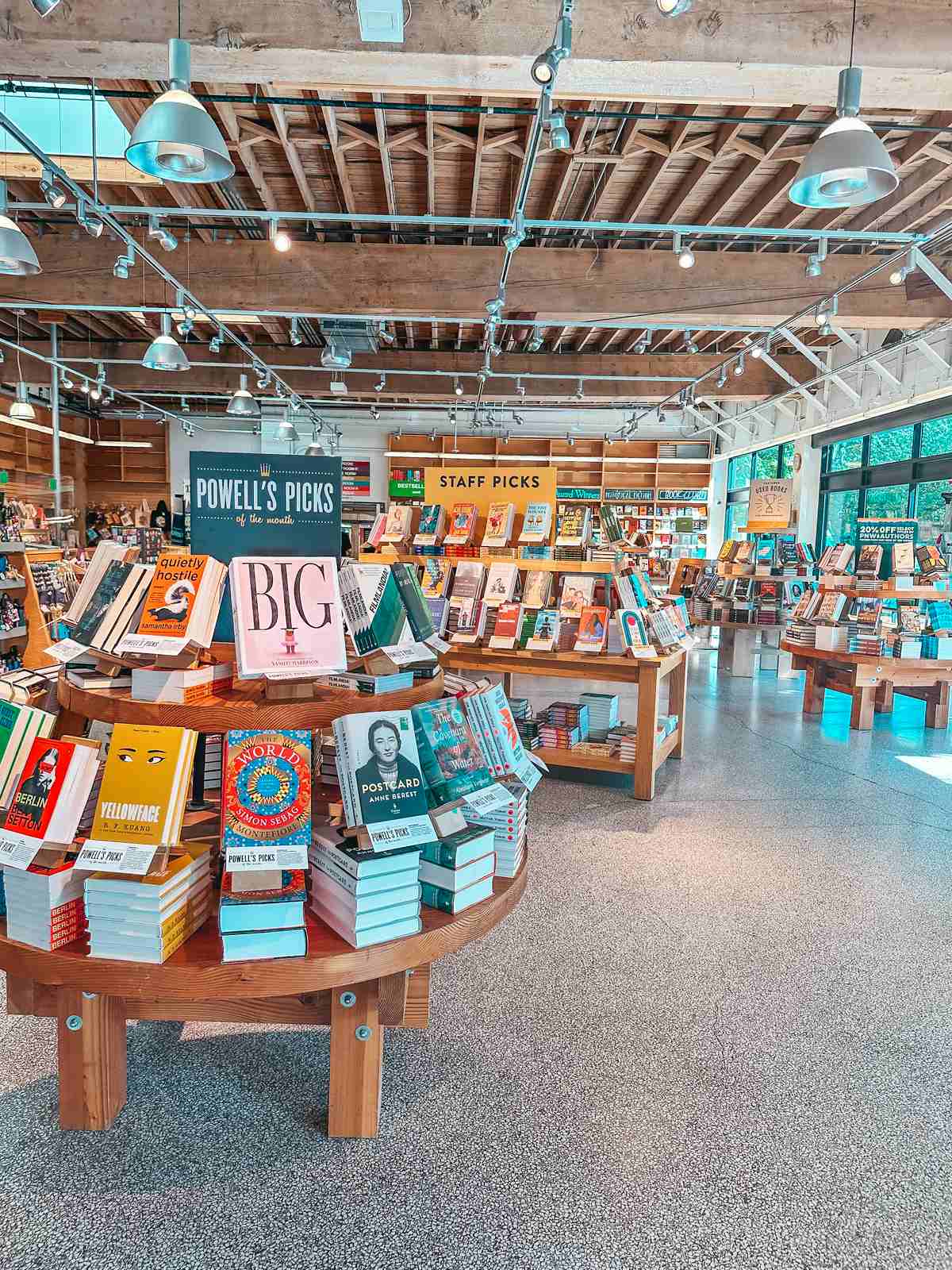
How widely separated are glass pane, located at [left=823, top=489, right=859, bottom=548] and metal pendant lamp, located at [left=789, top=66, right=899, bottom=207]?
10047 mm

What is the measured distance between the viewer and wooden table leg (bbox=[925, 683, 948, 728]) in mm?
7176

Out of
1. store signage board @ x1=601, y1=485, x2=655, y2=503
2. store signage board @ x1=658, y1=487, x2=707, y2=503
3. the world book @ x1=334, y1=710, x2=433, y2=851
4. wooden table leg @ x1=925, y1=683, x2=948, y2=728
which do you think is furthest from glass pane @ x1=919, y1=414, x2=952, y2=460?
the world book @ x1=334, y1=710, x2=433, y2=851

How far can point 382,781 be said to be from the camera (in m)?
1.86

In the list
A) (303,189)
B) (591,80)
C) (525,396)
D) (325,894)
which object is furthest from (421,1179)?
(525,396)

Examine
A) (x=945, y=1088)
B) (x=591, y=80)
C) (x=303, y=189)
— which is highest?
(x=303, y=189)

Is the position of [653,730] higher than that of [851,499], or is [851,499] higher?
[851,499]

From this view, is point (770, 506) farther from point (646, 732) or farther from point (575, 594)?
point (646, 732)

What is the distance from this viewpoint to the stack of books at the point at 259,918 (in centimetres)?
173

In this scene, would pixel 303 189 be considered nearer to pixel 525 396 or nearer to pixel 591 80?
pixel 591 80

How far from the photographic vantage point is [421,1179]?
6.01 ft

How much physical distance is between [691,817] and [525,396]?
34.5 ft

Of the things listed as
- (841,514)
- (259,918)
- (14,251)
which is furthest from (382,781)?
(841,514)

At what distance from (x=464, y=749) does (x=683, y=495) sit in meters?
15.8

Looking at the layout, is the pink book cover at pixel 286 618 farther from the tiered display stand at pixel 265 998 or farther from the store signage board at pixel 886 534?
the store signage board at pixel 886 534
